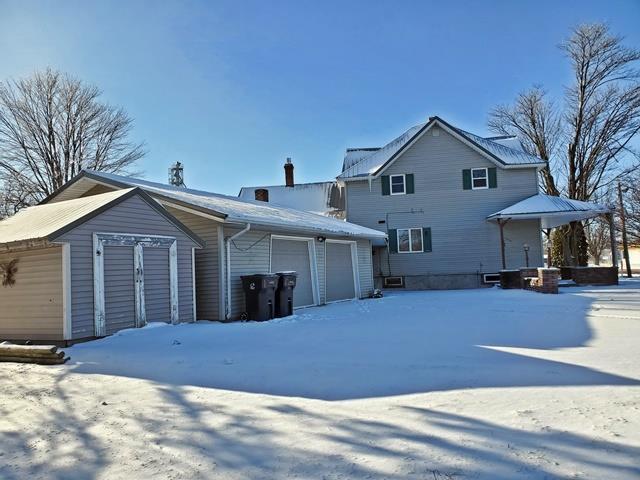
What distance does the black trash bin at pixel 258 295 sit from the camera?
37.0ft

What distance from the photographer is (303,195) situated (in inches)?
1182

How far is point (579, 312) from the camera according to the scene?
10906 mm

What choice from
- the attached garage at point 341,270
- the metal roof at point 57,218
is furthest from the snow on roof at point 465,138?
the metal roof at point 57,218

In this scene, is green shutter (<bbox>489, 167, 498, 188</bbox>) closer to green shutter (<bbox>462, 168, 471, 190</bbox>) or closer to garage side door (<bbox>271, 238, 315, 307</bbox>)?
green shutter (<bbox>462, 168, 471, 190</bbox>)

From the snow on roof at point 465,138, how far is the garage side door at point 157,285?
14.8 m

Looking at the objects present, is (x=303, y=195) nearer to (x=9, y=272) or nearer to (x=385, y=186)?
(x=385, y=186)

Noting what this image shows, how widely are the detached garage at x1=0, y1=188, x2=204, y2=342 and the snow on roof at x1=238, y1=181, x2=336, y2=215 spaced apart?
18459 mm

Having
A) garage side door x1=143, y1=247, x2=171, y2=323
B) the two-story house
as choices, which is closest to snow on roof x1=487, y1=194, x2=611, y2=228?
the two-story house

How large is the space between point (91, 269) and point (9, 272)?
174cm

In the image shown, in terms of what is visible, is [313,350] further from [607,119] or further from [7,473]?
[607,119]

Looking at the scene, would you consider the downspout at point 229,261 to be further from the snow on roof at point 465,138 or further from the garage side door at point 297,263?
the snow on roof at point 465,138

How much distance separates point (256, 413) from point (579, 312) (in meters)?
9.07

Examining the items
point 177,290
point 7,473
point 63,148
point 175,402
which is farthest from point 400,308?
point 63,148

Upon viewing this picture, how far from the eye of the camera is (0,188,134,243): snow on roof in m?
8.23
